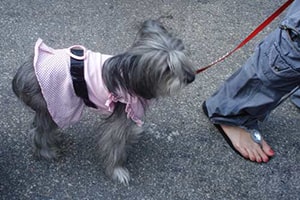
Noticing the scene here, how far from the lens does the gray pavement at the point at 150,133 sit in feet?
8.21

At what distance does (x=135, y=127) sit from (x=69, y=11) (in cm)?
153

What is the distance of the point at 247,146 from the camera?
2.75 metres

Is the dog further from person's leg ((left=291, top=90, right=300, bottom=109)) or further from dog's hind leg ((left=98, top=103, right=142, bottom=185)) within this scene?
person's leg ((left=291, top=90, right=300, bottom=109))

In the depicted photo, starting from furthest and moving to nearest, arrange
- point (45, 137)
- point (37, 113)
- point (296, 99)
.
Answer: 1. point (296, 99)
2. point (45, 137)
3. point (37, 113)

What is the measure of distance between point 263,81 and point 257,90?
12 cm

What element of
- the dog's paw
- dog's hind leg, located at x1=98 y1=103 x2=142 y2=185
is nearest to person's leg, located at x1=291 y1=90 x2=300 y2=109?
dog's hind leg, located at x1=98 y1=103 x2=142 y2=185

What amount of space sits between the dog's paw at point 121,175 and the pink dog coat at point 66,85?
0.38m

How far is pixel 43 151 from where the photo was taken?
8.20 ft

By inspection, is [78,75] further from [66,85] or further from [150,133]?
[150,133]

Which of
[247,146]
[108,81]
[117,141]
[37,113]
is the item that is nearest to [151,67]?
[108,81]

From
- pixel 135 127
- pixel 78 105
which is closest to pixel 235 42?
pixel 135 127

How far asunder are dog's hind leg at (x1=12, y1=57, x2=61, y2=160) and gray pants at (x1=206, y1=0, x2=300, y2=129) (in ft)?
3.27

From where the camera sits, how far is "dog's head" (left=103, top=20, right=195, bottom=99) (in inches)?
78.7

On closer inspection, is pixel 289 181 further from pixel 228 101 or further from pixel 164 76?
pixel 164 76
